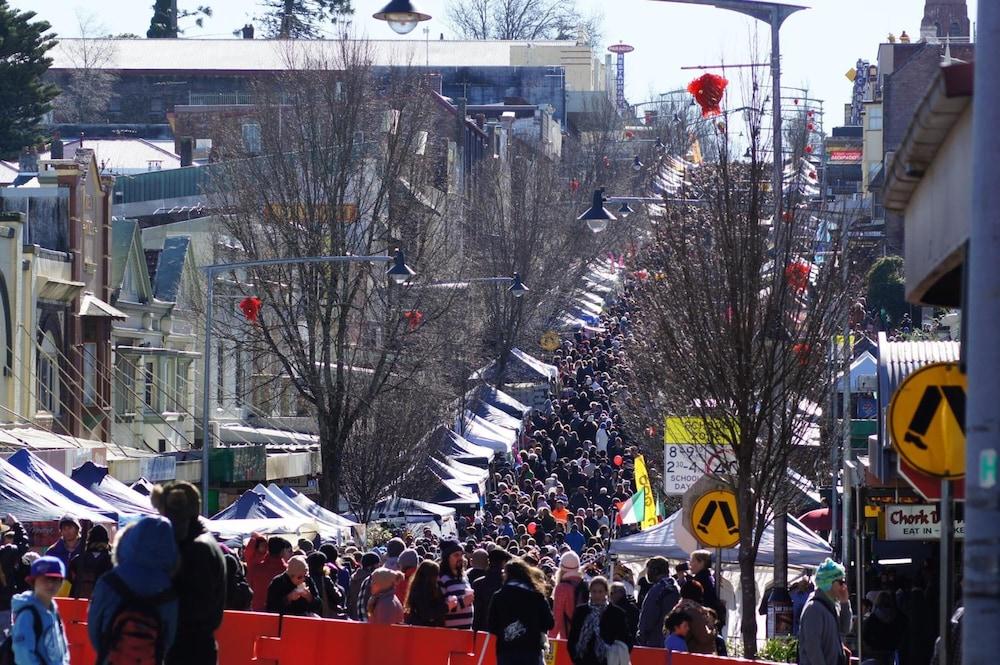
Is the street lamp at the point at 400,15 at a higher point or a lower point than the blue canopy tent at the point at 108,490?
higher

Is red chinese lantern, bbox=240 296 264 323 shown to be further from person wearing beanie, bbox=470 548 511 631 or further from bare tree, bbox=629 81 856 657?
person wearing beanie, bbox=470 548 511 631

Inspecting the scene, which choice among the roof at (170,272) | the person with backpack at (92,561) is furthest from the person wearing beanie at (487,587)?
the roof at (170,272)

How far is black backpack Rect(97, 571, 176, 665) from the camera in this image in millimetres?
8781

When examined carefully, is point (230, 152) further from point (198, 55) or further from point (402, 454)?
point (198, 55)

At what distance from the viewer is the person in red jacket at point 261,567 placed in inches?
655

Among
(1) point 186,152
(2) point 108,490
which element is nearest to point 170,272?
(1) point 186,152

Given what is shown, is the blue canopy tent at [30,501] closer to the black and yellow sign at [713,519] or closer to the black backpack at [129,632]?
the black and yellow sign at [713,519]

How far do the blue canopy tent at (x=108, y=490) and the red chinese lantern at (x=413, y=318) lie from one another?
15812 mm

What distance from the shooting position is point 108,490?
24438 millimetres

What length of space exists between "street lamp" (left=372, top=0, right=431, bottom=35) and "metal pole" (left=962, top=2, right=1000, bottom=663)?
38.6ft

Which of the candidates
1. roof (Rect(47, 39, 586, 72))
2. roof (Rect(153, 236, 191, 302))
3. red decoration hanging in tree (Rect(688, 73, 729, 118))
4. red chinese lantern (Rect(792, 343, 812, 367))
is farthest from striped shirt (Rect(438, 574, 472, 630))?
roof (Rect(47, 39, 586, 72))

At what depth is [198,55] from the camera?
99438 millimetres

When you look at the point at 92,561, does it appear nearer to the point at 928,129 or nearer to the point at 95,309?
the point at 928,129

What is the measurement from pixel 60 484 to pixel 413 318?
18.4 meters
